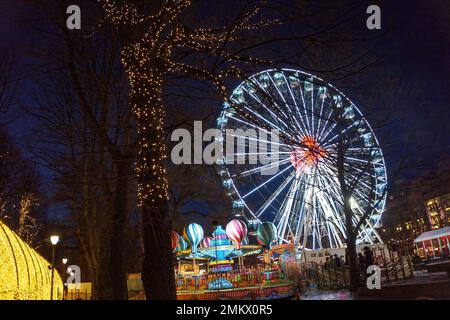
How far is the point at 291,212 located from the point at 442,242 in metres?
10.3

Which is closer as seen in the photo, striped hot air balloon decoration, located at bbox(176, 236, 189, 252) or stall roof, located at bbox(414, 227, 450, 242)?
striped hot air balloon decoration, located at bbox(176, 236, 189, 252)

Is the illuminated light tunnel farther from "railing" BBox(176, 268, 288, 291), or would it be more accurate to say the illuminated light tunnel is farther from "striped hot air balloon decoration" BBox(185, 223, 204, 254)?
"striped hot air balloon decoration" BBox(185, 223, 204, 254)

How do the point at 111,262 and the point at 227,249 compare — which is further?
the point at 227,249

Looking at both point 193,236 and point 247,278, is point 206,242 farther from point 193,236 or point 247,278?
point 247,278

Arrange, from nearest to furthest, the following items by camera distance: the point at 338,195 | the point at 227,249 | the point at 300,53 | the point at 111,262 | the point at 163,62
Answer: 1. the point at 300,53
2. the point at 163,62
3. the point at 111,262
4. the point at 338,195
5. the point at 227,249

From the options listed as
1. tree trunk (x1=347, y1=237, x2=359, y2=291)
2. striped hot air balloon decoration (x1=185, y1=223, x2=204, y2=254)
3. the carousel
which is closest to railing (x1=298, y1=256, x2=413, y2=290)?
tree trunk (x1=347, y1=237, x2=359, y2=291)

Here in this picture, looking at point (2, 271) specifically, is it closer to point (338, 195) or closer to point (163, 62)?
point (163, 62)

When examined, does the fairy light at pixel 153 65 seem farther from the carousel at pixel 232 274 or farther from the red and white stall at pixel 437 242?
the red and white stall at pixel 437 242

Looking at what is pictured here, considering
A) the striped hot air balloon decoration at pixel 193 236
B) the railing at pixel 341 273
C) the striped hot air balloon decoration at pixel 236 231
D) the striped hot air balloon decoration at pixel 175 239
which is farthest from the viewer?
the striped hot air balloon decoration at pixel 193 236

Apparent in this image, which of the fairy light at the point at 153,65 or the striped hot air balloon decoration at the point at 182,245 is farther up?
the fairy light at the point at 153,65

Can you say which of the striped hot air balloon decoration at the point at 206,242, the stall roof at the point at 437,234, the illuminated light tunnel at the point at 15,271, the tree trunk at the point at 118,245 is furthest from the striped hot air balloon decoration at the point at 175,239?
the stall roof at the point at 437,234

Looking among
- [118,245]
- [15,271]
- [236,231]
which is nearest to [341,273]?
[236,231]

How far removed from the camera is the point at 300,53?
5051 mm
